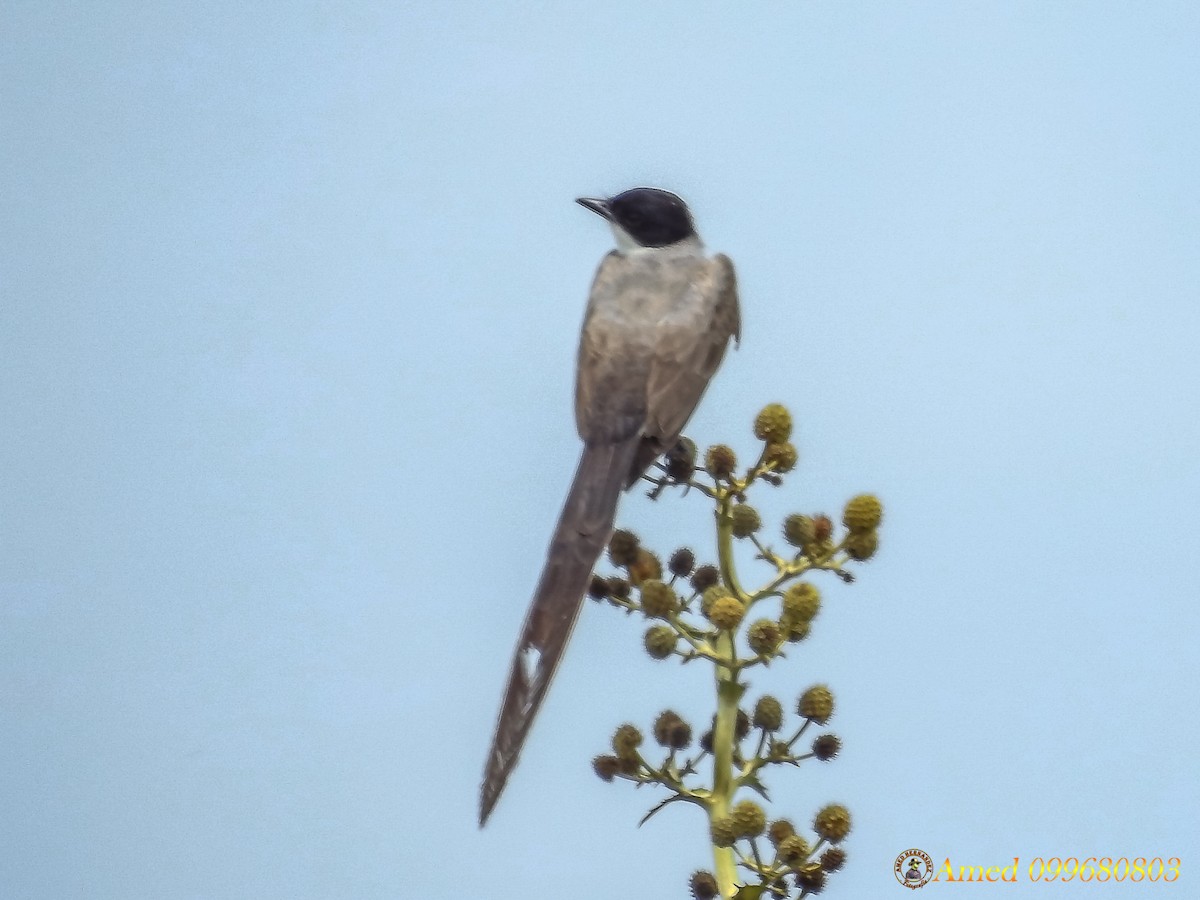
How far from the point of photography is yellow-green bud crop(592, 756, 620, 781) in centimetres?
670

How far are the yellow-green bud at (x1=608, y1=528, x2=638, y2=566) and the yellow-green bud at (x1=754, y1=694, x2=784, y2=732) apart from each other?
0.86 metres

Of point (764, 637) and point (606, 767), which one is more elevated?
point (764, 637)

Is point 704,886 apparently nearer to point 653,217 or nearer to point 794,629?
point 794,629

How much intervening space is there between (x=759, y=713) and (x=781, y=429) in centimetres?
124

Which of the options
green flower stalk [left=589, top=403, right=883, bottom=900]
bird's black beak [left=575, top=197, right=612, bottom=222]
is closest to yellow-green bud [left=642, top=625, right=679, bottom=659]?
green flower stalk [left=589, top=403, right=883, bottom=900]

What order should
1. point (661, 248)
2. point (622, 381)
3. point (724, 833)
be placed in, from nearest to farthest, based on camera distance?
point (724, 833) < point (622, 381) < point (661, 248)

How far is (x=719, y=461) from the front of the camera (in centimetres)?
694

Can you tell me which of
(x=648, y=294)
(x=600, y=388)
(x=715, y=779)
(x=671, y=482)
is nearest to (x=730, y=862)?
(x=715, y=779)

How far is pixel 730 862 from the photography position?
6.40 m

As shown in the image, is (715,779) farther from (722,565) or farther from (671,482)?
(671,482)

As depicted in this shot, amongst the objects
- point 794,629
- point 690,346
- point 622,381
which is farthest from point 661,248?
point 794,629

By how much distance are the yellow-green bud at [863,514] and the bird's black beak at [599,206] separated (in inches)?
141

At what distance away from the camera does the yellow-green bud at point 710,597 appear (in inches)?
259

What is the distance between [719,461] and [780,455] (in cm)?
30
